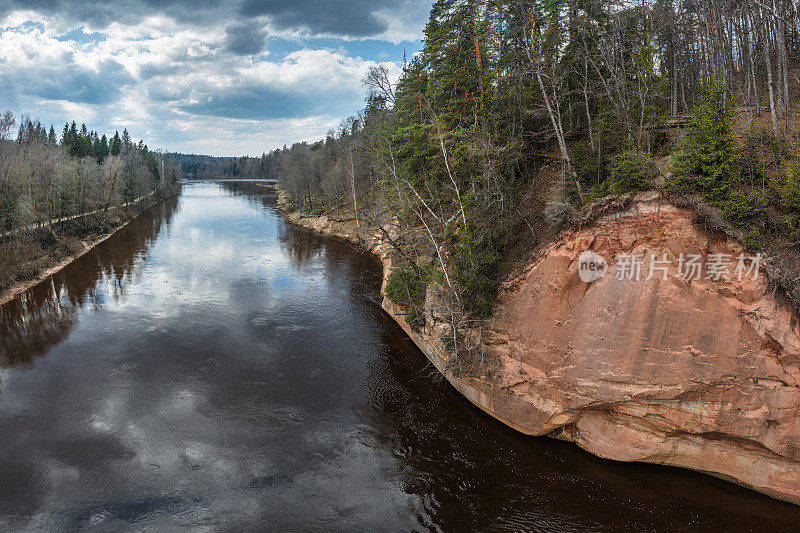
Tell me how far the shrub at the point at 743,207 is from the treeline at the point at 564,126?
0.13 feet

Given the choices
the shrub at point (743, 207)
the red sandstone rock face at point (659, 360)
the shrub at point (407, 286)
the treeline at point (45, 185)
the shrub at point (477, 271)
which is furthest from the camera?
the treeline at point (45, 185)

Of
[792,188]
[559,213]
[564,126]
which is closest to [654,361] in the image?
[559,213]

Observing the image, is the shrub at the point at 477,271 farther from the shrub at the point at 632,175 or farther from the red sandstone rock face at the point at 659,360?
the shrub at the point at 632,175

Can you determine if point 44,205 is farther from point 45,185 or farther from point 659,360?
point 659,360

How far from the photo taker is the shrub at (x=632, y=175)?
559 inches

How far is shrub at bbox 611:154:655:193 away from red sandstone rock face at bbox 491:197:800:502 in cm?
105

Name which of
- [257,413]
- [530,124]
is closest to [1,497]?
[257,413]

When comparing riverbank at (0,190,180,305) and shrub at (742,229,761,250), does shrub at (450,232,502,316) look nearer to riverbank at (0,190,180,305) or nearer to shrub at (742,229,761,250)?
shrub at (742,229,761,250)

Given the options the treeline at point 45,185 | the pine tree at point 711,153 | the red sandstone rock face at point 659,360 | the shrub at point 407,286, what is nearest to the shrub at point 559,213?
the red sandstone rock face at point 659,360

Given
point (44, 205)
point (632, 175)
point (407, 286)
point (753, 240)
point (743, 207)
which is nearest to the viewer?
point (753, 240)

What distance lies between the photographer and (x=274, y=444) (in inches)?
585

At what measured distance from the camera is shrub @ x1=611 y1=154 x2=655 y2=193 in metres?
14.2

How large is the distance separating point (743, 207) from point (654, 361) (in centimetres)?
569

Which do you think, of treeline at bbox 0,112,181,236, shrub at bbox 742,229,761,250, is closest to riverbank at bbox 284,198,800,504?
shrub at bbox 742,229,761,250
